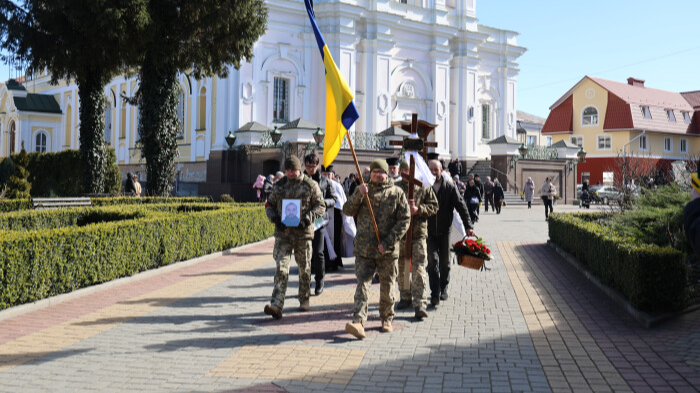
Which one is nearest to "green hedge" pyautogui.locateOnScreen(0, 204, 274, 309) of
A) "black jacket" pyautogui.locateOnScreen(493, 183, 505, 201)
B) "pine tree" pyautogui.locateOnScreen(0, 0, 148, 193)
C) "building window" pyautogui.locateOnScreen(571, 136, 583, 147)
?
"pine tree" pyautogui.locateOnScreen(0, 0, 148, 193)

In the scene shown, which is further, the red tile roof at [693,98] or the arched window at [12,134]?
the red tile roof at [693,98]

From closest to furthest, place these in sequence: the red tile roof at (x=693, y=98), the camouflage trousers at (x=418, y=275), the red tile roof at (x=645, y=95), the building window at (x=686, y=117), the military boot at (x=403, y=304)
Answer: the camouflage trousers at (x=418, y=275) < the military boot at (x=403, y=304) < the red tile roof at (x=645, y=95) < the building window at (x=686, y=117) < the red tile roof at (x=693, y=98)

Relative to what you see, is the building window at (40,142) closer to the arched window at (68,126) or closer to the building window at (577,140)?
the arched window at (68,126)

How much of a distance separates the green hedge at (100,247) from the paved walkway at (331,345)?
32 centimetres

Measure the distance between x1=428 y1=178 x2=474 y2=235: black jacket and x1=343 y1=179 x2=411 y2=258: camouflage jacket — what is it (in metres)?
1.53

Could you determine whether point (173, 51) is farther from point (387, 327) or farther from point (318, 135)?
point (387, 327)

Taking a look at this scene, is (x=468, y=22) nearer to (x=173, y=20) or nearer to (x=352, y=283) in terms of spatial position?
(x=173, y=20)

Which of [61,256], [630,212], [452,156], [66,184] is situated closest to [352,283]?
[61,256]

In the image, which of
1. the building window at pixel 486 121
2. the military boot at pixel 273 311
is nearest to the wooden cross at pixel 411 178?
the military boot at pixel 273 311

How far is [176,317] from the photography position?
25.8 ft

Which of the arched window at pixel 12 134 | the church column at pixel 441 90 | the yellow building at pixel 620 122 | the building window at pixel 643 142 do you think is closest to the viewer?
the church column at pixel 441 90

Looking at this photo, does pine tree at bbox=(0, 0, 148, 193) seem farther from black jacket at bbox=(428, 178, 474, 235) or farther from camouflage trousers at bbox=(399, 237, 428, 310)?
camouflage trousers at bbox=(399, 237, 428, 310)

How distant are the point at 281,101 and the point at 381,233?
1158 inches

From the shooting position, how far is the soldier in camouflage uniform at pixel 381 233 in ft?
Answer: 23.7
